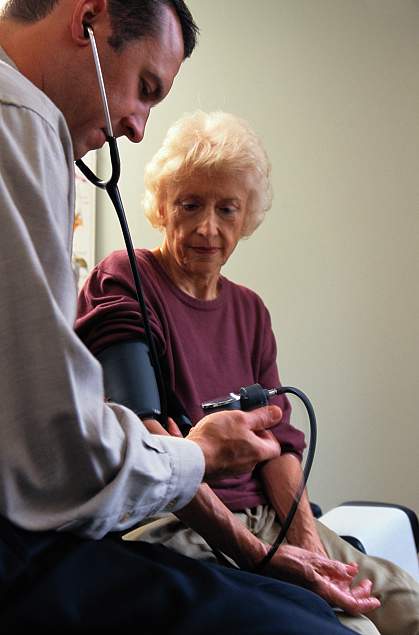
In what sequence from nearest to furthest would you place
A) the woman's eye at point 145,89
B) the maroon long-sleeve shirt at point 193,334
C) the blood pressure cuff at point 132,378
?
the woman's eye at point 145,89 → the blood pressure cuff at point 132,378 → the maroon long-sleeve shirt at point 193,334

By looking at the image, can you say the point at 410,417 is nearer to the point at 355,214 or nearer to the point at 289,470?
the point at 355,214

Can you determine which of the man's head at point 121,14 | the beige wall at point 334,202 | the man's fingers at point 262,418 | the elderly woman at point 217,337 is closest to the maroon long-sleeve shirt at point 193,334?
the elderly woman at point 217,337

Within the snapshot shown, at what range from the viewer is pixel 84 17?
1019 millimetres

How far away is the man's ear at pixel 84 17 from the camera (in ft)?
3.33

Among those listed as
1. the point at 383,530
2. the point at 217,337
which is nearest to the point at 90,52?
the point at 217,337

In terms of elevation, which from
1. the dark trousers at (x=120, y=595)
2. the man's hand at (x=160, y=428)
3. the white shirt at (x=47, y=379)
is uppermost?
the white shirt at (x=47, y=379)

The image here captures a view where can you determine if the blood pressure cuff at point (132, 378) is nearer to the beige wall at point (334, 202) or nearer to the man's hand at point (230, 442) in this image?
the man's hand at point (230, 442)

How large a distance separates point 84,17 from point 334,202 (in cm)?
209

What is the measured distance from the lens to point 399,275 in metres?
3.00

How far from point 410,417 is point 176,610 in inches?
89.3

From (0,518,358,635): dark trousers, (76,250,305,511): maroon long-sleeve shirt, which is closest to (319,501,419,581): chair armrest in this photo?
(76,250,305,511): maroon long-sleeve shirt

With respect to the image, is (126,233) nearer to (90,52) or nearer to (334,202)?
(90,52)

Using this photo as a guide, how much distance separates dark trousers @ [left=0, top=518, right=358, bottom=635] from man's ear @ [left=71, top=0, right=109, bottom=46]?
1.93 ft

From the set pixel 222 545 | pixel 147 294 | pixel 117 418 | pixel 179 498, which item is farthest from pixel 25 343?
pixel 147 294
